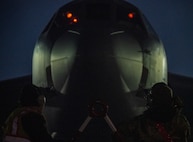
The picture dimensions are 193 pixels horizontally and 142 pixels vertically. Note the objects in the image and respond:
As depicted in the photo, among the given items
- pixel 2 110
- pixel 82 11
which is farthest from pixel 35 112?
pixel 2 110

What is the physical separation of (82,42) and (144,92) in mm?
1364

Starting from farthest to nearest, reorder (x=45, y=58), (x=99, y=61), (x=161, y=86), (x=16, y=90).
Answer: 1. (x=16, y=90)
2. (x=45, y=58)
3. (x=99, y=61)
4. (x=161, y=86)

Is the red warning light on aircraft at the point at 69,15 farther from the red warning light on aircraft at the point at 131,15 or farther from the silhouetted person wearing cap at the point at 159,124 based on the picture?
the silhouetted person wearing cap at the point at 159,124

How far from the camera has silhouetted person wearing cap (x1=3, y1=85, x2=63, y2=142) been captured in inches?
161

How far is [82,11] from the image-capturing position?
727 cm

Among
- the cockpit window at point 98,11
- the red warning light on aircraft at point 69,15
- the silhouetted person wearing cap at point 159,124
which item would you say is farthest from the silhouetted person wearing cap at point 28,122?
the red warning light on aircraft at point 69,15

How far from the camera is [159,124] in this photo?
156 inches

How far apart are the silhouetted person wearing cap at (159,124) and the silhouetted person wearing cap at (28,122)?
82cm

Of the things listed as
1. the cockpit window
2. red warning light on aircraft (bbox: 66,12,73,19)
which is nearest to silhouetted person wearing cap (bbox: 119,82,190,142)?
the cockpit window

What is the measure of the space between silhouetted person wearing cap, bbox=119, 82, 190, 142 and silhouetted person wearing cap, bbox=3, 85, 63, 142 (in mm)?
818

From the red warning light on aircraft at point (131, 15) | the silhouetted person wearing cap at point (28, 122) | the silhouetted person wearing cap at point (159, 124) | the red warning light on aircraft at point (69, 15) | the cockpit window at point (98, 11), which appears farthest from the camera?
the red warning light on aircraft at point (131, 15)

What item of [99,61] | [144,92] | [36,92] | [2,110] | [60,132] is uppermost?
[36,92]

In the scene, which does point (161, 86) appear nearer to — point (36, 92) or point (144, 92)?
point (36, 92)

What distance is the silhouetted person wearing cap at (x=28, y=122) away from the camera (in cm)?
409
